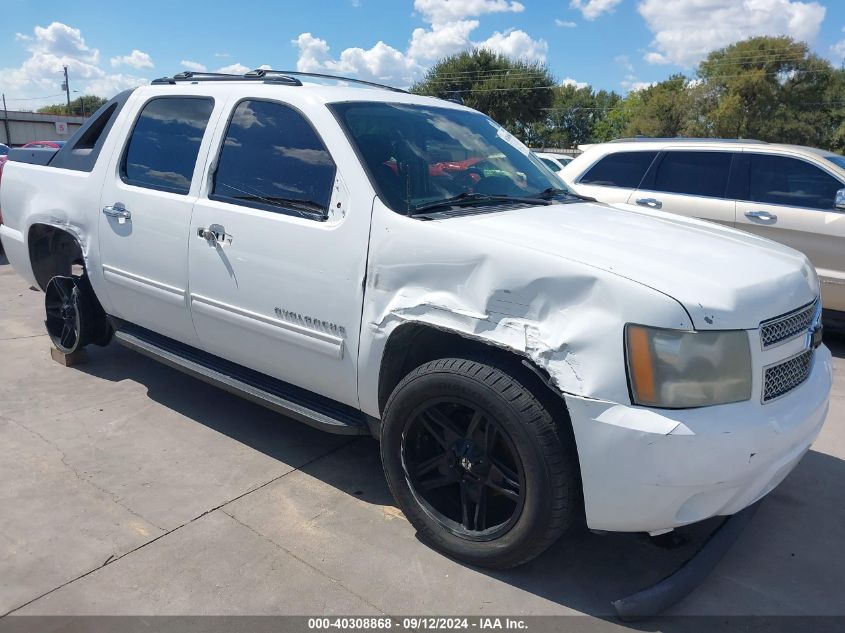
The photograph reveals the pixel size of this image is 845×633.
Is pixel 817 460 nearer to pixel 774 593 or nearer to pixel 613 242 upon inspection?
pixel 774 593

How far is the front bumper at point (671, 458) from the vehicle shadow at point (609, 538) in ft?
1.50

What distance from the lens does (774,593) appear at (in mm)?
2760

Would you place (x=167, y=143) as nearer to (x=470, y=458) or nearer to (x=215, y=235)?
(x=215, y=235)

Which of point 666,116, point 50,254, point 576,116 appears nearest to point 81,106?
point 576,116

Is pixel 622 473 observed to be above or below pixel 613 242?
below

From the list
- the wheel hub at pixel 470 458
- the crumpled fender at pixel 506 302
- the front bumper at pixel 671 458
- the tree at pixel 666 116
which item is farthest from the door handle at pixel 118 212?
the tree at pixel 666 116

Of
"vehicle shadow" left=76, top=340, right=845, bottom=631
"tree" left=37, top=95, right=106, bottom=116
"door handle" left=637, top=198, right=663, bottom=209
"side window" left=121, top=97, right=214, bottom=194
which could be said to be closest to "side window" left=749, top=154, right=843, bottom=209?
"door handle" left=637, top=198, right=663, bottom=209

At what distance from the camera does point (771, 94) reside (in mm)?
44750

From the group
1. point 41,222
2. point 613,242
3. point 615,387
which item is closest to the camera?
point 615,387

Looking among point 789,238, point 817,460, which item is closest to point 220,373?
point 817,460

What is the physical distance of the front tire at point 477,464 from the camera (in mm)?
2488

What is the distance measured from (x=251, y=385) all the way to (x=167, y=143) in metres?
1.54

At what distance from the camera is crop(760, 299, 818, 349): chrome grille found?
2.47m

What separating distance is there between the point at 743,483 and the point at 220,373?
8.70 ft
